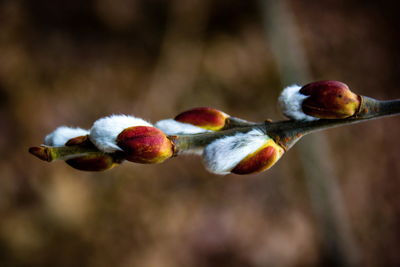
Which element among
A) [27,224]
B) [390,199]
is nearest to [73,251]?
[27,224]

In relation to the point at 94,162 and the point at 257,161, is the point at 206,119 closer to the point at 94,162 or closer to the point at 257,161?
the point at 257,161

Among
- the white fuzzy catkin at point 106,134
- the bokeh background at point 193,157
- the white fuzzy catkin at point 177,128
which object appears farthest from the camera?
the bokeh background at point 193,157

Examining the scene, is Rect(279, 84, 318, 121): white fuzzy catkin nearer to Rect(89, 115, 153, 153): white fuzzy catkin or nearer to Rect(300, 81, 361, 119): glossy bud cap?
Rect(300, 81, 361, 119): glossy bud cap

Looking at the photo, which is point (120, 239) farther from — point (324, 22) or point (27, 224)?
point (324, 22)

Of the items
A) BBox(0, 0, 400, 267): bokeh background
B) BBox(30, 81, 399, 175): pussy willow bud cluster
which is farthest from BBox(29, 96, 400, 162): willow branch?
BBox(0, 0, 400, 267): bokeh background

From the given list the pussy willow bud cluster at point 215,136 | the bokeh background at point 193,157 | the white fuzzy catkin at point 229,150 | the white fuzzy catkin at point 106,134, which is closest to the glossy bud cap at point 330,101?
the pussy willow bud cluster at point 215,136

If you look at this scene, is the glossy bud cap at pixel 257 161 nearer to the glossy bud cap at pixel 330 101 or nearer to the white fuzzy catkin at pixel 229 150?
the white fuzzy catkin at pixel 229 150
